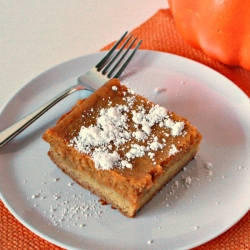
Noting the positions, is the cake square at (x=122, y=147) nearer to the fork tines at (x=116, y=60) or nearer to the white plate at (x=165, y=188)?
the white plate at (x=165, y=188)

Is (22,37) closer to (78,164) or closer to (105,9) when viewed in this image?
(105,9)

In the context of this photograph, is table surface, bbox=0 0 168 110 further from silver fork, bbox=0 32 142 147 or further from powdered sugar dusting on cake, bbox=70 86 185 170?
powdered sugar dusting on cake, bbox=70 86 185 170

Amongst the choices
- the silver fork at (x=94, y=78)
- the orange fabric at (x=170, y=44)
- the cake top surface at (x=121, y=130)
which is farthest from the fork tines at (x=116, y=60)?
the cake top surface at (x=121, y=130)

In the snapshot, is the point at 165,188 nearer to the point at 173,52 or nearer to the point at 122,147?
the point at 122,147

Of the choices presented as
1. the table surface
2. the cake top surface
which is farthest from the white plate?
the table surface

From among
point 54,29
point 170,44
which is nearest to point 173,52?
point 170,44

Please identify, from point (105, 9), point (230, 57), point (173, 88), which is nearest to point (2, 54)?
point (105, 9)
